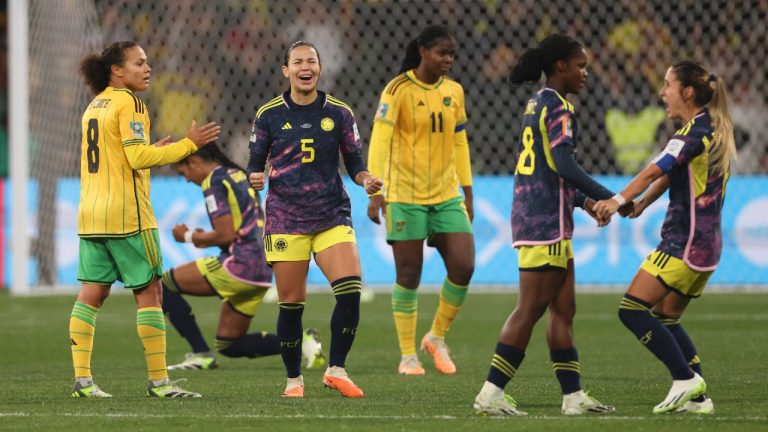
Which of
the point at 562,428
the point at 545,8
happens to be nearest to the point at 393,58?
the point at 545,8

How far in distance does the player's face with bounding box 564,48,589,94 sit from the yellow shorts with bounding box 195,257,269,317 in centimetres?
354

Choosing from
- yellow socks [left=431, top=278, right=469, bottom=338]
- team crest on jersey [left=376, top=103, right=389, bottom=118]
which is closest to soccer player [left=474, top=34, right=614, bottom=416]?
team crest on jersey [left=376, top=103, right=389, bottom=118]

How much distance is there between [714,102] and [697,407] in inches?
59.4

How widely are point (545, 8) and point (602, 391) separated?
33.7 ft

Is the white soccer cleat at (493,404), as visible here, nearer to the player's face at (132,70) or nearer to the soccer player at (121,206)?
the soccer player at (121,206)

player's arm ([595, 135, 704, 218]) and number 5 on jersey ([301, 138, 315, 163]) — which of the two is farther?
number 5 on jersey ([301, 138, 315, 163])

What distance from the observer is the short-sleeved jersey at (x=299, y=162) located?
6945 millimetres

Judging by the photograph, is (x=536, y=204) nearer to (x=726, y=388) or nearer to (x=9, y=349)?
(x=726, y=388)

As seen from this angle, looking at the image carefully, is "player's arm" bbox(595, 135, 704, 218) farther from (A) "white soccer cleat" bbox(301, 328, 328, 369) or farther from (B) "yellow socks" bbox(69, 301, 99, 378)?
(A) "white soccer cleat" bbox(301, 328, 328, 369)

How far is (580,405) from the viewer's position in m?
5.95

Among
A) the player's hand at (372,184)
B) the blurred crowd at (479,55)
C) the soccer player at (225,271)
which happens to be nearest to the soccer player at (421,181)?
the soccer player at (225,271)

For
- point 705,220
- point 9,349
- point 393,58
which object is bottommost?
point 9,349

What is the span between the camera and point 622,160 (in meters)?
15.9

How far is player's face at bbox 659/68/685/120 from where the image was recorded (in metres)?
6.27
